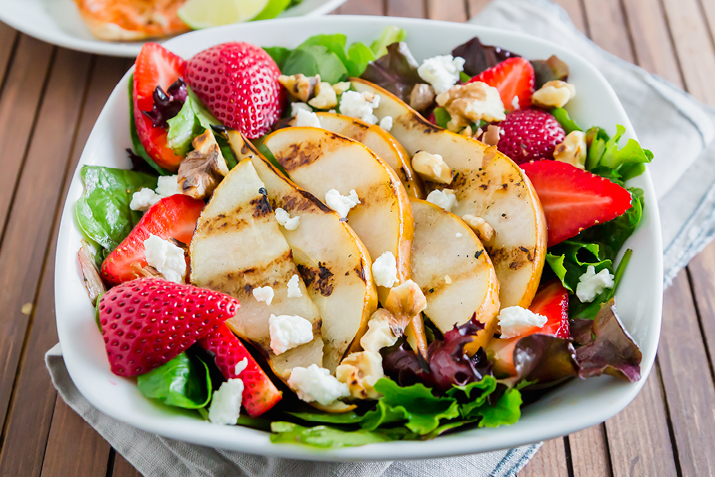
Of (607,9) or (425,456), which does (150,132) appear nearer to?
(425,456)

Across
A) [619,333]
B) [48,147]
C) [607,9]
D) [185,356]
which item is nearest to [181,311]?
[185,356]

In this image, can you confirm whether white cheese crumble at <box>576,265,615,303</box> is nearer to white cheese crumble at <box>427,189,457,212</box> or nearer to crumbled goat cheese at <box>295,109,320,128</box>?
white cheese crumble at <box>427,189,457,212</box>

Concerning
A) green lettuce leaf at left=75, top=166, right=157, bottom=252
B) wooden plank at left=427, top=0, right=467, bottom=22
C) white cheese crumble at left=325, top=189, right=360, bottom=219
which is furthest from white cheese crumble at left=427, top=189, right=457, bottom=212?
wooden plank at left=427, top=0, right=467, bottom=22

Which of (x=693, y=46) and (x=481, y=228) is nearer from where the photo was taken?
(x=481, y=228)

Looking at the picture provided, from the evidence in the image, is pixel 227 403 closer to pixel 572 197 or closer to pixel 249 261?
pixel 249 261

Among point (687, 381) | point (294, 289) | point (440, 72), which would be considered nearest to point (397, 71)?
point (440, 72)
